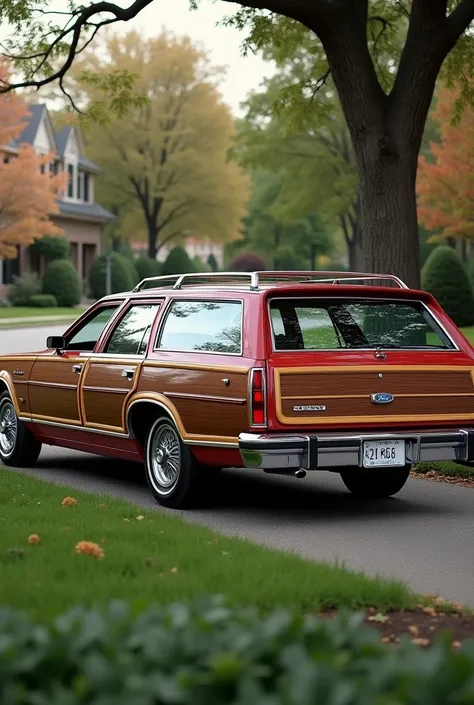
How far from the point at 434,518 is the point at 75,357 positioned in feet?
12.8

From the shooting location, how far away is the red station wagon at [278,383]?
30.9 ft

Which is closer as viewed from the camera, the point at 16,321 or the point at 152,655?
the point at 152,655

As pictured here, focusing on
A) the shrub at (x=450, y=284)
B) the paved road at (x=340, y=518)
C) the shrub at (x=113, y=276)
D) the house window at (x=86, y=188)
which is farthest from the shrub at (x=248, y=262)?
the paved road at (x=340, y=518)

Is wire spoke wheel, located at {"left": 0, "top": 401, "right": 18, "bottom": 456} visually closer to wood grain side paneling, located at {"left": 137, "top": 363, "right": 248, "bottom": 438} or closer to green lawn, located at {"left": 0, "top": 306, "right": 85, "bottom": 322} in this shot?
wood grain side paneling, located at {"left": 137, "top": 363, "right": 248, "bottom": 438}

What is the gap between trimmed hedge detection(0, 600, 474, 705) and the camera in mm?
3523

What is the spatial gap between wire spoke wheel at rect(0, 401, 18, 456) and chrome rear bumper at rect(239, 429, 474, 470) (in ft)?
14.0

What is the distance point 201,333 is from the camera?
10.4 m

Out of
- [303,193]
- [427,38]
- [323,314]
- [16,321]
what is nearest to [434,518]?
[323,314]

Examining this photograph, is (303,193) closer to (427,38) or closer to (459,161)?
(459,161)

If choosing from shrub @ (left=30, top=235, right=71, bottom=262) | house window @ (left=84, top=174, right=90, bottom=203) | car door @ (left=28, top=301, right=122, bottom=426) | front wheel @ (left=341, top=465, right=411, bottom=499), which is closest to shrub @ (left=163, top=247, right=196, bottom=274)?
house window @ (left=84, top=174, right=90, bottom=203)

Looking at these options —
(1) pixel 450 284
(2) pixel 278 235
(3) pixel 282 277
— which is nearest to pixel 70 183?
(2) pixel 278 235

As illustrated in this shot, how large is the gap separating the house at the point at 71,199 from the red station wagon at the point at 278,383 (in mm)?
49412

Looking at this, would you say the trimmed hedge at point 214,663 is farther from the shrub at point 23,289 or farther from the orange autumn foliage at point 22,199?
the shrub at point 23,289

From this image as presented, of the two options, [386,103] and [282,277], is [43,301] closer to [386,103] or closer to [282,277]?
[386,103]
